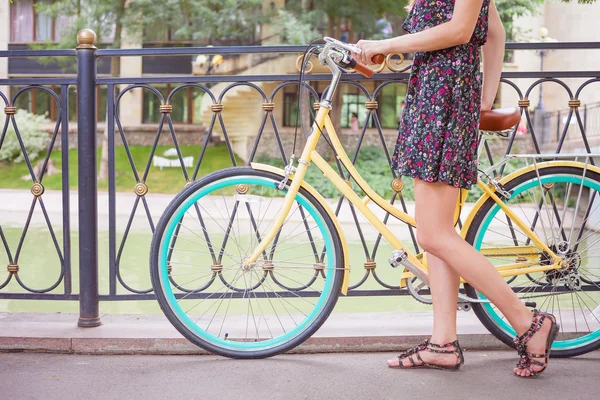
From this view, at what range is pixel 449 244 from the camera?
2.87 metres

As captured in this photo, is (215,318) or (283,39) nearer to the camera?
(215,318)

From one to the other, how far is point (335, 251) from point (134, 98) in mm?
26073

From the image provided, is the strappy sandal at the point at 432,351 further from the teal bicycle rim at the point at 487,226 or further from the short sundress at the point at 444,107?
the short sundress at the point at 444,107

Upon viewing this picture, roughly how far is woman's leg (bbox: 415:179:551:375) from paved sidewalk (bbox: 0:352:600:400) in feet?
1.19

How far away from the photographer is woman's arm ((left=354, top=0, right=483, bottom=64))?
268 centimetres

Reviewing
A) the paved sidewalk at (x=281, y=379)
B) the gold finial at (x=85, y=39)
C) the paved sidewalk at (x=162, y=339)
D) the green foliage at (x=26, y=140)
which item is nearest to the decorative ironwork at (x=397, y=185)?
the paved sidewalk at (x=162, y=339)

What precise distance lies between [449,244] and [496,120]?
550 millimetres

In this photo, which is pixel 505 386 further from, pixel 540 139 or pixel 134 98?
pixel 134 98

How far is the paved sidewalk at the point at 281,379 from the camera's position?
108 inches

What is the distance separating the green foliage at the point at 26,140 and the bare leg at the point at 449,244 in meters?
22.5

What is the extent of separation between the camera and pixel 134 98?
92.1 feet

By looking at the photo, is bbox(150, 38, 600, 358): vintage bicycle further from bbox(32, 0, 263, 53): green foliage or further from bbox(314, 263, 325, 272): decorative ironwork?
bbox(32, 0, 263, 53): green foliage

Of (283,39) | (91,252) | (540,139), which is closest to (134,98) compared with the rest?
(283,39)

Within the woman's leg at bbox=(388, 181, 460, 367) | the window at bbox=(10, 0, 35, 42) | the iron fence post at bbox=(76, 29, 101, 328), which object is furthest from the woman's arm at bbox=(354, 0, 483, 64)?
the window at bbox=(10, 0, 35, 42)
